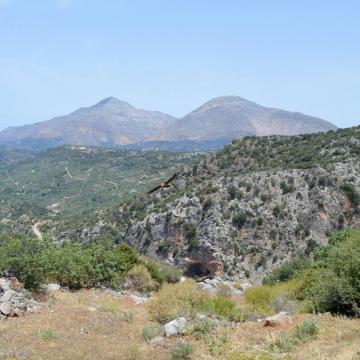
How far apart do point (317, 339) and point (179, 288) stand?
20.6ft

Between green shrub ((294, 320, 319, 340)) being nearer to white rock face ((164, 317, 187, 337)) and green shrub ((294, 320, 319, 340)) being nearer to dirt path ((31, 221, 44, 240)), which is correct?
white rock face ((164, 317, 187, 337))

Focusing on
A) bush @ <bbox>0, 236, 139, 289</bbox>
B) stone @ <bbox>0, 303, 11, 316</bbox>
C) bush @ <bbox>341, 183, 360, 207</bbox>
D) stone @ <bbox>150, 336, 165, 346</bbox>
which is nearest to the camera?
stone @ <bbox>150, 336, 165, 346</bbox>

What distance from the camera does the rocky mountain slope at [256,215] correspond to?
176 ft

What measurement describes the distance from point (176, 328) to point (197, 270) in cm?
4047

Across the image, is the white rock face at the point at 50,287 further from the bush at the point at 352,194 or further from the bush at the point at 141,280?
the bush at the point at 352,194

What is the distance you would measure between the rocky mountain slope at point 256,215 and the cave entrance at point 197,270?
6 cm

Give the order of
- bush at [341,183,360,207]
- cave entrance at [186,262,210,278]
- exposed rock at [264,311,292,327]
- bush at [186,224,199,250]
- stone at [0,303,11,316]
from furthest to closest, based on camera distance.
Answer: bush at [341,183,360,207] → bush at [186,224,199,250] → cave entrance at [186,262,210,278] → stone at [0,303,11,316] → exposed rock at [264,311,292,327]

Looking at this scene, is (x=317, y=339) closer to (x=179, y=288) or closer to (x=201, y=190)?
(x=179, y=288)

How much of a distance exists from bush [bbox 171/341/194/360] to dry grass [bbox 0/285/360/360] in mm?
227

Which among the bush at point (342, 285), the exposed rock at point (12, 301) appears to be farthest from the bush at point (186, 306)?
the exposed rock at point (12, 301)

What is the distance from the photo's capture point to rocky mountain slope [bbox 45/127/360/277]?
5366cm

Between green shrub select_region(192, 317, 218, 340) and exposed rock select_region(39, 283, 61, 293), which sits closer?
green shrub select_region(192, 317, 218, 340)

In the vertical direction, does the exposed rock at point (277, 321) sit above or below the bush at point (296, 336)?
below

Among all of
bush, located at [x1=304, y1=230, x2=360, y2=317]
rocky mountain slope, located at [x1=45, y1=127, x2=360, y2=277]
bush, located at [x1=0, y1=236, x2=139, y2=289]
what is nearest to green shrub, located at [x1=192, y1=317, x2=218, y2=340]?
bush, located at [x1=304, y1=230, x2=360, y2=317]
